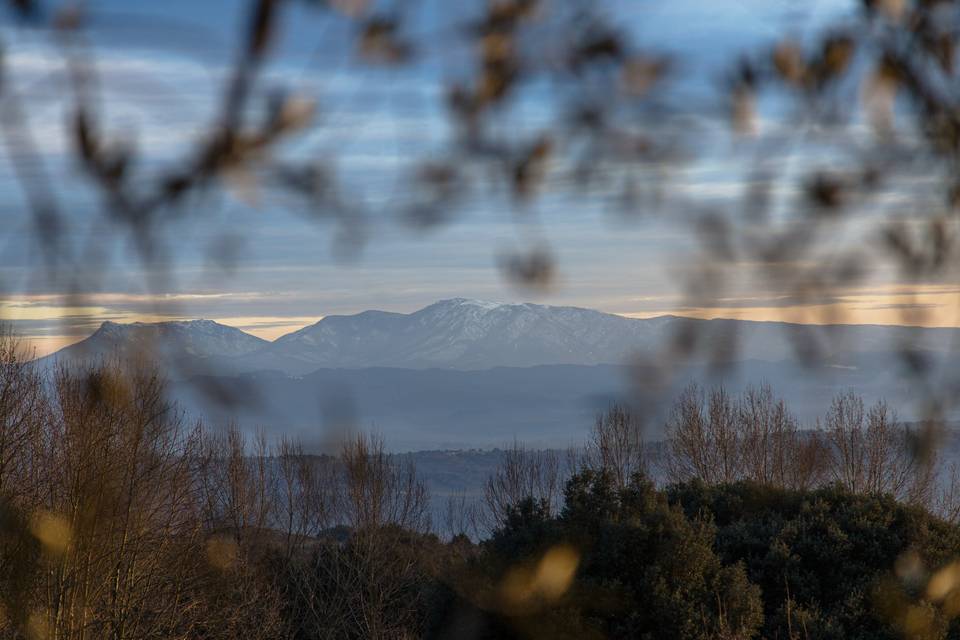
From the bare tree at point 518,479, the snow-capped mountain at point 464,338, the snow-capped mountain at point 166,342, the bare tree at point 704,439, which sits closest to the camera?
the snow-capped mountain at point 166,342

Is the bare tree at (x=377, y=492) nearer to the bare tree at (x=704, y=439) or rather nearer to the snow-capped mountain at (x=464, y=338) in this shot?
the snow-capped mountain at (x=464, y=338)

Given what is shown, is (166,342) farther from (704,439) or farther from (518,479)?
(518,479)

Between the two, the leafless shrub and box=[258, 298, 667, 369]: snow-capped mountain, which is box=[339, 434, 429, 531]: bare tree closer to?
box=[258, 298, 667, 369]: snow-capped mountain

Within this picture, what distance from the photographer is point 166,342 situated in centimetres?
162

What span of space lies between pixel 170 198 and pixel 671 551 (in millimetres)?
11125

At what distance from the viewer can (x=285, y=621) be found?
24984mm

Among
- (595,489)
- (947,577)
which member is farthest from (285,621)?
(947,577)

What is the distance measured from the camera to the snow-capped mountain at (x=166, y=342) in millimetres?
1619

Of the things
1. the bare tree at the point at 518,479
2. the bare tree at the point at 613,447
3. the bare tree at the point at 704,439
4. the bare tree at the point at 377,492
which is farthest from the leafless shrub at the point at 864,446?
the bare tree at the point at 377,492

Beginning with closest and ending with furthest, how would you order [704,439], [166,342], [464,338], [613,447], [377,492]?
[166,342] < [704,439] < [613,447] < [377,492] < [464,338]

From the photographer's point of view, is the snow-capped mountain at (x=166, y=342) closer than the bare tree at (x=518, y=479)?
Yes

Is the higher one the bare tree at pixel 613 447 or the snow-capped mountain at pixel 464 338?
the snow-capped mountain at pixel 464 338

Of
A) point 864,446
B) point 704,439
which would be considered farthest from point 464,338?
point 864,446

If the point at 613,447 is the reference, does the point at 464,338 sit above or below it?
above
